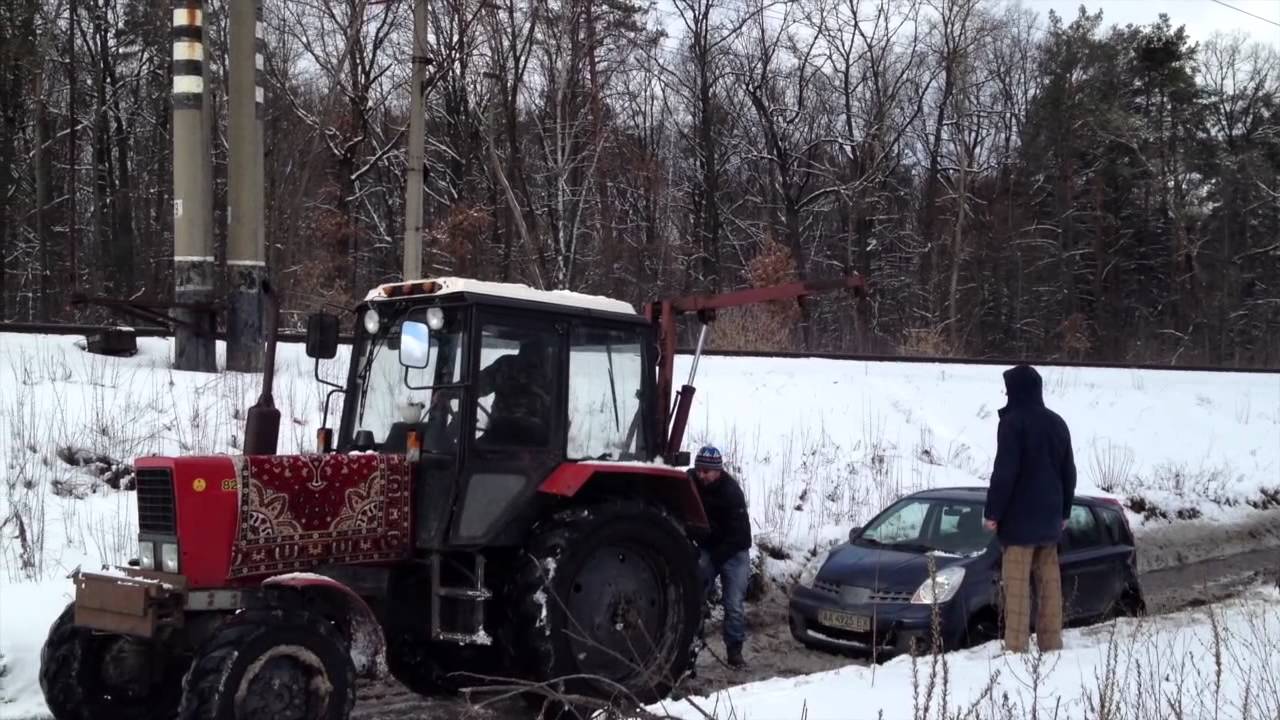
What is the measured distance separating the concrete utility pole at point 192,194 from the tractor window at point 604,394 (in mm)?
6746

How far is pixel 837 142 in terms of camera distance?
3816 cm

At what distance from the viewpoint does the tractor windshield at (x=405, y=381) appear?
22.8 ft

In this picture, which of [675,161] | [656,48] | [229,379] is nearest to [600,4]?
[656,48]

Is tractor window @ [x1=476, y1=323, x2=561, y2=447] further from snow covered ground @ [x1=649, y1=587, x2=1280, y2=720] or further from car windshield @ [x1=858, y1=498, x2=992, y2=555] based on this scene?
car windshield @ [x1=858, y1=498, x2=992, y2=555]

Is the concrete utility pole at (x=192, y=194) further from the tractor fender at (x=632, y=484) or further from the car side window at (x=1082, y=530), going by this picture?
the car side window at (x=1082, y=530)

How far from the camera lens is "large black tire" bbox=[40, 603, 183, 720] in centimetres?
638

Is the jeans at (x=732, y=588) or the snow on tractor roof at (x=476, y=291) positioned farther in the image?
the jeans at (x=732, y=588)

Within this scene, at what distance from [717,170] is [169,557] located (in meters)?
33.0

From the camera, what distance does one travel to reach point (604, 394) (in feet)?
25.2

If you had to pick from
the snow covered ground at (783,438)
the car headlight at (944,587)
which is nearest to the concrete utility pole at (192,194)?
the snow covered ground at (783,438)

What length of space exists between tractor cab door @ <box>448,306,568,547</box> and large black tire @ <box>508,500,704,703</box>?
10.9 inches

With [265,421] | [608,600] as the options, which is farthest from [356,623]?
[608,600]

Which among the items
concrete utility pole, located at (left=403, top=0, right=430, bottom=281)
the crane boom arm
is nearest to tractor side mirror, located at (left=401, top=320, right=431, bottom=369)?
the crane boom arm

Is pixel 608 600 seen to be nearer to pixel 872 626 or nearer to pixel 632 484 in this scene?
pixel 632 484
